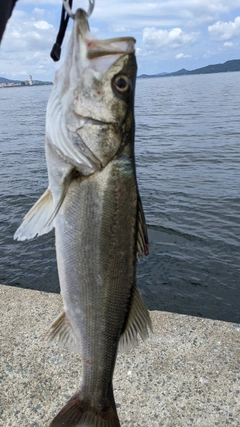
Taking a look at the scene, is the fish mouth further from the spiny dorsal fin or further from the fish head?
the spiny dorsal fin

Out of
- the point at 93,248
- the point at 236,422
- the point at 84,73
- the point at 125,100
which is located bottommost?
the point at 236,422

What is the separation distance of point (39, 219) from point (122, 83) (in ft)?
2.81

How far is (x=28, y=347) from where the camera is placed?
4121 mm

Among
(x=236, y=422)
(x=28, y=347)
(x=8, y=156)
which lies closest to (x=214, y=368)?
(x=236, y=422)

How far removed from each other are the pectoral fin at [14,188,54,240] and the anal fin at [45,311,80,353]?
622mm

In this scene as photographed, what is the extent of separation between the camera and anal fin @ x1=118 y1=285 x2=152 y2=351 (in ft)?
7.96

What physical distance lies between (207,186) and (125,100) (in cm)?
1190

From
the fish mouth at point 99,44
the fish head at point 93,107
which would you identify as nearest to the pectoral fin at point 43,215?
the fish head at point 93,107

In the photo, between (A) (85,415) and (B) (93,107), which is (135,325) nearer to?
(A) (85,415)

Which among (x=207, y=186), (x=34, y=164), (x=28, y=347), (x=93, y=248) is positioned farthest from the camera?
(x=34, y=164)

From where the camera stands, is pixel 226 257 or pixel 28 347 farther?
pixel 226 257

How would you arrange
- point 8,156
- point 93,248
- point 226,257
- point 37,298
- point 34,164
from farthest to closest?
point 8,156, point 34,164, point 226,257, point 37,298, point 93,248

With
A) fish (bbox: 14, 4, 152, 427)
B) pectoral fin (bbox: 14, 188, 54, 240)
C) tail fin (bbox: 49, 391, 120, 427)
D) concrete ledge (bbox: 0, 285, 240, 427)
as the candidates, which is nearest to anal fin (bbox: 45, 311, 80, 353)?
fish (bbox: 14, 4, 152, 427)

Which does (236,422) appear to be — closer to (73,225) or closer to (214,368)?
(214,368)
